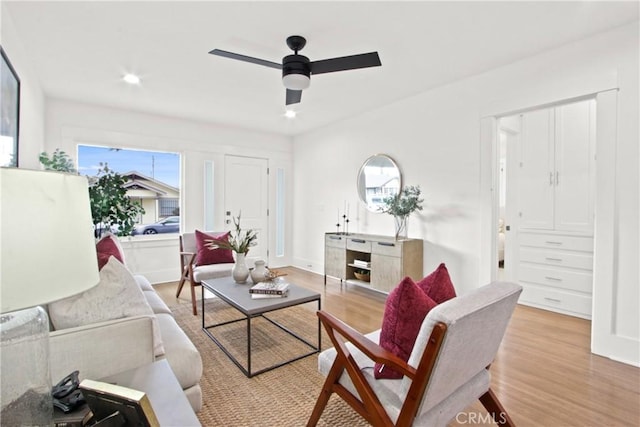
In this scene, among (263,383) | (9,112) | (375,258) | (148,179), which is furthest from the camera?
(148,179)

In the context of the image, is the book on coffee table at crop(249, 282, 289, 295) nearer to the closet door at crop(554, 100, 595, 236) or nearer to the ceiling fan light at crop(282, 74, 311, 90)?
the ceiling fan light at crop(282, 74, 311, 90)

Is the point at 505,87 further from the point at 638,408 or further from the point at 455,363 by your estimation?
the point at 455,363

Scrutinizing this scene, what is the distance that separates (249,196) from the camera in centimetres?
Answer: 562

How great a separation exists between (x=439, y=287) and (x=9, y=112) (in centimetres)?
308

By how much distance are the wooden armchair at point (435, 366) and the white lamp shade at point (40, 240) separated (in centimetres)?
101

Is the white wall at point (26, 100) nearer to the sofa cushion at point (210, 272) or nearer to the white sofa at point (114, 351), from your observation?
the sofa cushion at point (210, 272)

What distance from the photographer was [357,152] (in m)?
4.78

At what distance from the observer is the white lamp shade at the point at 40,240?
55 cm

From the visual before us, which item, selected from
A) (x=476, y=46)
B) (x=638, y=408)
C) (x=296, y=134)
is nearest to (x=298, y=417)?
(x=638, y=408)

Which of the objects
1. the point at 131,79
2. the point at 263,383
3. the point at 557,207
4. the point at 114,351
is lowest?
the point at 263,383

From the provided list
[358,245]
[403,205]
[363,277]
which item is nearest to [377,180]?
[403,205]

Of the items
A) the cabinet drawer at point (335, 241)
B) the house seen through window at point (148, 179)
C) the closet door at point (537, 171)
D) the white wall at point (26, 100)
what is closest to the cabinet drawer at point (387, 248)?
the cabinet drawer at point (335, 241)

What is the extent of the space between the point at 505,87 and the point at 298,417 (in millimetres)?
3365

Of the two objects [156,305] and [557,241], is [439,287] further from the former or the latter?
[557,241]
